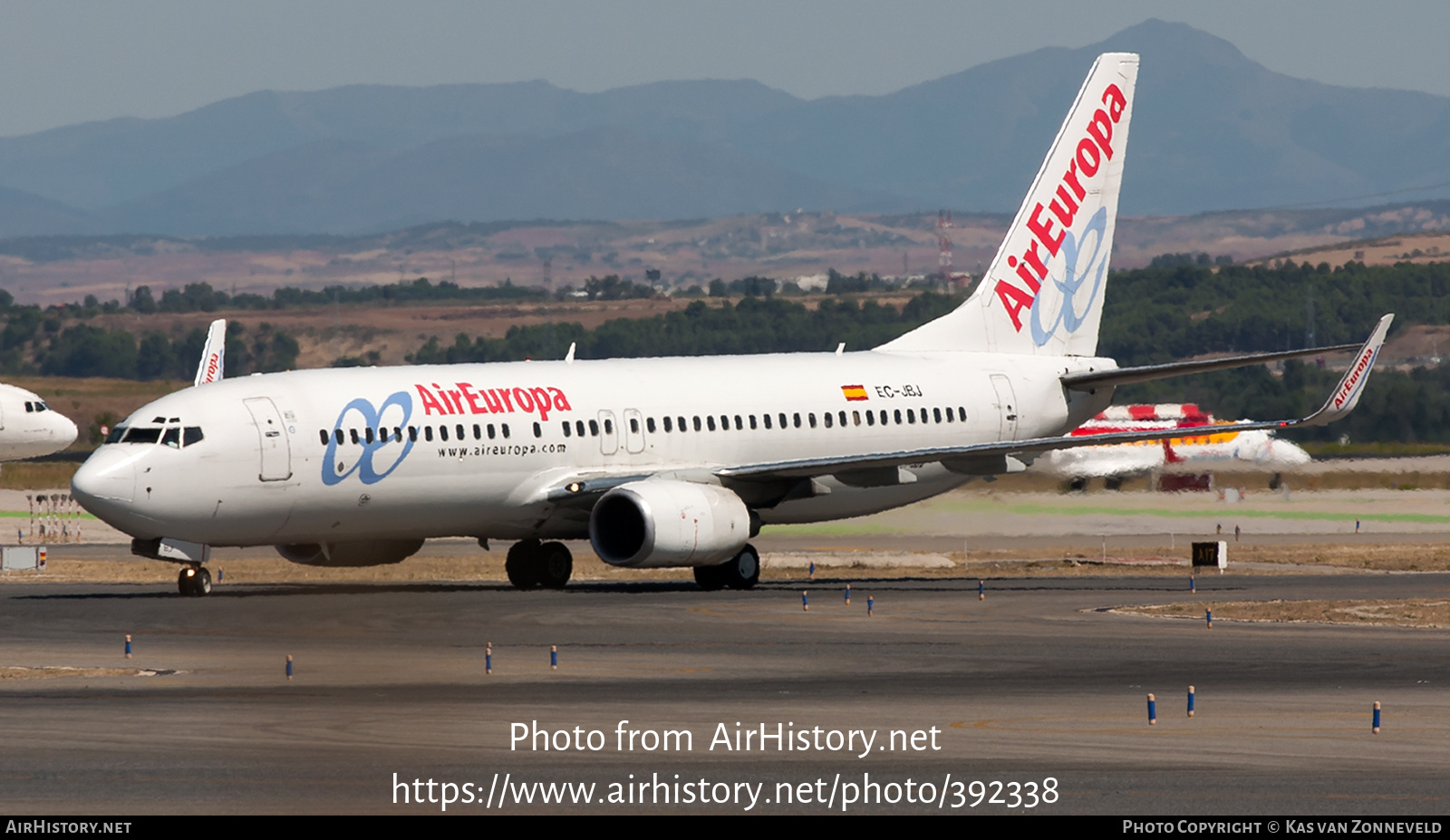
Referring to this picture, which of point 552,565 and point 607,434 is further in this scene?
point 552,565

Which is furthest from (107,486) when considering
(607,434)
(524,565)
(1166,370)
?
(1166,370)

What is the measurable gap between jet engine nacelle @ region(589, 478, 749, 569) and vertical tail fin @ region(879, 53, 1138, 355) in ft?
35.0

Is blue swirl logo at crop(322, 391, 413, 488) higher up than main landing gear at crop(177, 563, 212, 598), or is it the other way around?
blue swirl logo at crop(322, 391, 413, 488)

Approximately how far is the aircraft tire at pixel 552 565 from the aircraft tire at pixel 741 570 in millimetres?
3476

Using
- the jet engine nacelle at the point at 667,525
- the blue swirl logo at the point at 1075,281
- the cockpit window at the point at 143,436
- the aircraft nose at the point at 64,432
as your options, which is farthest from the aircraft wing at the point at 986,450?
the aircraft nose at the point at 64,432

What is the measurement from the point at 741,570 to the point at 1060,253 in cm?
1374

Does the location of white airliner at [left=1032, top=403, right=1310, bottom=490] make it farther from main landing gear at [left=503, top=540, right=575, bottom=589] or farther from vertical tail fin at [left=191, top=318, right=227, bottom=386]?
vertical tail fin at [left=191, top=318, right=227, bottom=386]

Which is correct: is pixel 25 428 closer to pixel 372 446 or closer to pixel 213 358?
pixel 213 358

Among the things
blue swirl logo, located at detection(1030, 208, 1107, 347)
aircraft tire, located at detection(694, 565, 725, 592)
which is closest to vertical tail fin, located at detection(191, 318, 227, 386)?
aircraft tire, located at detection(694, 565, 725, 592)

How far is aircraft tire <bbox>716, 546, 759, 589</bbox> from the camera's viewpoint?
158 ft

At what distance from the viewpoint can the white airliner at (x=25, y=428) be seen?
3150 inches

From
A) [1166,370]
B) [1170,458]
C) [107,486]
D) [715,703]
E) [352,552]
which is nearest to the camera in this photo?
[715,703]

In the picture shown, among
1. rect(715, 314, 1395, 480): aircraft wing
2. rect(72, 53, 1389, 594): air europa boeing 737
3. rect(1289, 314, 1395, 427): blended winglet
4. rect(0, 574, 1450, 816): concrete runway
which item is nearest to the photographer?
rect(0, 574, 1450, 816): concrete runway

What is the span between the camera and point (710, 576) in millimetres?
48156
